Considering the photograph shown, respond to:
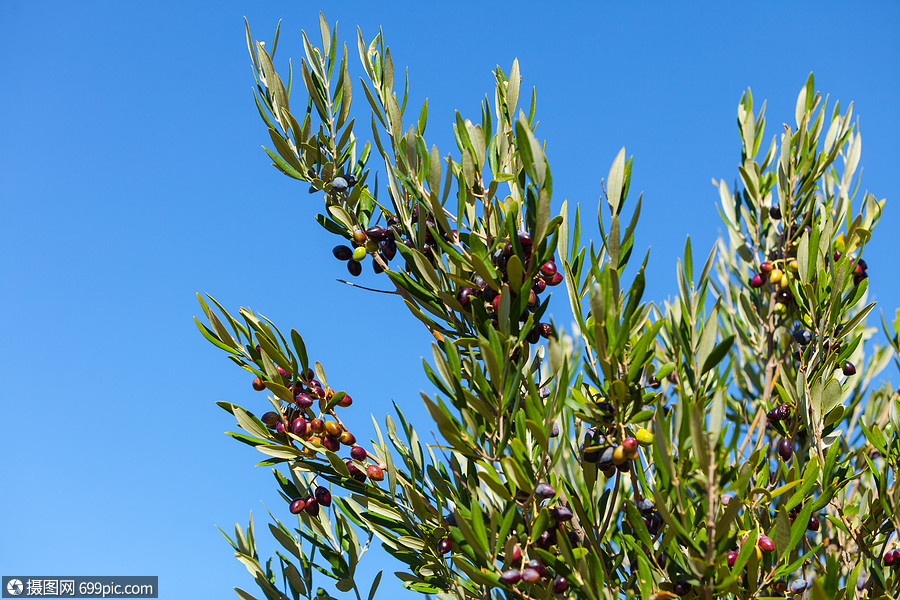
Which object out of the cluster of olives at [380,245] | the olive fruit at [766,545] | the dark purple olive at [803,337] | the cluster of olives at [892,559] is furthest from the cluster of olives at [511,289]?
the cluster of olives at [892,559]

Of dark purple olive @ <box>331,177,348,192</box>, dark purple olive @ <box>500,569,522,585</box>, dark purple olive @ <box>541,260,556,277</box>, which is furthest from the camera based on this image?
dark purple olive @ <box>331,177,348,192</box>

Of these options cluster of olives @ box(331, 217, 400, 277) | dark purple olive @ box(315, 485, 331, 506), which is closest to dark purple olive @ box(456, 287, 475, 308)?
cluster of olives @ box(331, 217, 400, 277)

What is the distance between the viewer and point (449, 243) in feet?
7.90

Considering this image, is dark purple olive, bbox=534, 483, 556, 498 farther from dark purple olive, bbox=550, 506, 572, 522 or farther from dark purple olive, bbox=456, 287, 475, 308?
dark purple olive, bbox=456, 287, 475, 308

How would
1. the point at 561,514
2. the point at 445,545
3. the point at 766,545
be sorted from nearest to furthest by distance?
the point at 561,514
the point at 766,545
the point at 445,545

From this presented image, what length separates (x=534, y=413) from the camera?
6.28 feet

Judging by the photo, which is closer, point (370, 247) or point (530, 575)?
point (530, 575)

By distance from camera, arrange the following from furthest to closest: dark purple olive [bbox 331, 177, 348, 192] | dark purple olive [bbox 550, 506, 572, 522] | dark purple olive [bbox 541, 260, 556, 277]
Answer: dark purple olive [bbox 331, 177, 348, 192]
dark purple olive [bbox 541, 260, 556, 277]
dark purple olive [bbox 550, 506, 572, 522]

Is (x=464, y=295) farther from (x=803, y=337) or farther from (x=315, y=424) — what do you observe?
(x=803, y=337)

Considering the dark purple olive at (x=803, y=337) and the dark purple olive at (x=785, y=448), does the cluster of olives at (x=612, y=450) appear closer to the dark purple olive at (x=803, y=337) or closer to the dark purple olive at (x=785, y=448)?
the dark purple olive at (x=785, y=448)

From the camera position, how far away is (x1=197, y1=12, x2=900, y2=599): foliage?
6.23 ft

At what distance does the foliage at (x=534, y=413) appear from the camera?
1.90 meters

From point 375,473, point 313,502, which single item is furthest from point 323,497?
point 375,473

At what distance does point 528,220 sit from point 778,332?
218cm
